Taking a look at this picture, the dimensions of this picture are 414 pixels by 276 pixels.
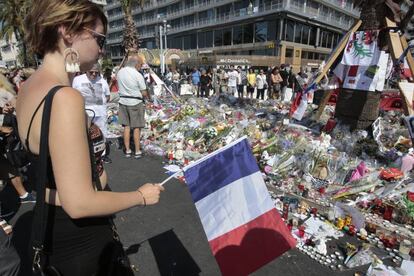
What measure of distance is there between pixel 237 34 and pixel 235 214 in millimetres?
45103

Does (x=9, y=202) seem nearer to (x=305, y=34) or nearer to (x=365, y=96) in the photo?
(x=365, y=96)

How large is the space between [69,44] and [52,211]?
69 cm

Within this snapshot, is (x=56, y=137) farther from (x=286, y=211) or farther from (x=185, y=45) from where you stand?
(x=185, y=45)

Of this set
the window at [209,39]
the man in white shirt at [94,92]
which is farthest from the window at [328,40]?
the man in white shirt at [94,92]

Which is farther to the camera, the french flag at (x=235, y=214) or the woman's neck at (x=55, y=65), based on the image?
the french flag at (x=235, y=214)

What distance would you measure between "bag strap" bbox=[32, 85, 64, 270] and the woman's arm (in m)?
0.02

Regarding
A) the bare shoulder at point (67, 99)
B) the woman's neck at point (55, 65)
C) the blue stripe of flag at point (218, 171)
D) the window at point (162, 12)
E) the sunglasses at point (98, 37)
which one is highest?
the window at point (162, 12)

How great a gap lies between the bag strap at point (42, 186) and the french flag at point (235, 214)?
0.91 metres

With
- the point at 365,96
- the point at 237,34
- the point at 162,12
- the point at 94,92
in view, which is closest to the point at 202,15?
the point at 237,34

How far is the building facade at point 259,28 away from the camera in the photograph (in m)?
37.8

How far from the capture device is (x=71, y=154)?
3.31 feet

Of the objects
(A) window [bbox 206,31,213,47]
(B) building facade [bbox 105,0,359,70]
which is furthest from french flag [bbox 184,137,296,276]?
(A) window [bbox 206,31,213,47]

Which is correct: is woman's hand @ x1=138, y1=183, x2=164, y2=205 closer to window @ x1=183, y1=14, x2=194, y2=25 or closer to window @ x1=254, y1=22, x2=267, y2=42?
window @ x1=254, y1=22, x2=267, y2=42

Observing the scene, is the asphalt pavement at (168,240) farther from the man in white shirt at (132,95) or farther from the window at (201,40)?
the window at (201,40)
